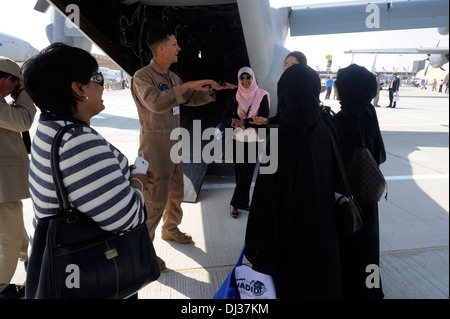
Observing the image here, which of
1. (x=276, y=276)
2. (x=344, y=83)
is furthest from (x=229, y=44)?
(x=276, y=276)

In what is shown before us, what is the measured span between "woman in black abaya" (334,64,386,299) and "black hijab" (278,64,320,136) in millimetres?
477

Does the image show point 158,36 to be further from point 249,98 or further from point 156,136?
point 249,98

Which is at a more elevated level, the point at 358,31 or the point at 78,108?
the point at 358,31

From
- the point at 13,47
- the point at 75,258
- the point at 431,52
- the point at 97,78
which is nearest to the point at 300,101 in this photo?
the point at 97,78

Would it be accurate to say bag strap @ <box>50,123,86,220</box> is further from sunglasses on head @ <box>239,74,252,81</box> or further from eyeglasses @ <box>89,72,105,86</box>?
sunglasses on head @ <box>239,74,252,81</box>

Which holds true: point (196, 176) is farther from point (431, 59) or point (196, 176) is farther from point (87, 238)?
point (431, 59)

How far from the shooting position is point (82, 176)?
3.36 feet

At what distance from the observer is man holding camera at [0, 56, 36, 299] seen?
187 centimetres

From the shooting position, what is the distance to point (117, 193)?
3.66 feet

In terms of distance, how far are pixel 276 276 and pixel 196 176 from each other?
2.83 meters

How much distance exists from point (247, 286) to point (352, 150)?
104 centimetres
